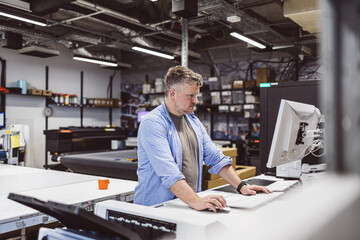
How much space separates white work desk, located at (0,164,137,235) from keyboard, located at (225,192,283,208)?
0.91m

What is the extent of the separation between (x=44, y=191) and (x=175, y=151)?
1.12 metres

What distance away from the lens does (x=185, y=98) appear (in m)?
2.00

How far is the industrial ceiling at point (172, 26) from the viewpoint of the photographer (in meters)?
4.60

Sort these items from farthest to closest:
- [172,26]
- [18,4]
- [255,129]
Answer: [255,129], [172,26], [18,4]

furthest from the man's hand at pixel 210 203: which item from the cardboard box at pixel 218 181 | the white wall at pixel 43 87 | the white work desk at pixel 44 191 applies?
the white wall at pixel 43 87

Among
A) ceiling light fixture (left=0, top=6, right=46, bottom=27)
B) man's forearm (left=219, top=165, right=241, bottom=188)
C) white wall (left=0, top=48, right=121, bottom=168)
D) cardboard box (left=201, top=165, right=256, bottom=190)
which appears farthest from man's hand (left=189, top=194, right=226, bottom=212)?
white wall (left=0, top=48, right=121, bottom=168)

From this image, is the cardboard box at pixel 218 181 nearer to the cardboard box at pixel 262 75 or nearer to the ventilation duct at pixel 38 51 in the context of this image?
the cardboard box at pixel 262 75

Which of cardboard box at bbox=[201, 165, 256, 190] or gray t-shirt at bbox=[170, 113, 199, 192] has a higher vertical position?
gray t-shirt at bbox=[170, 113, 199, 192]

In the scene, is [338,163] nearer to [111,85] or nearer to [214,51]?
[214,51]

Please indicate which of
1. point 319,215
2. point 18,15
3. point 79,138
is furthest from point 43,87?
point 319,215

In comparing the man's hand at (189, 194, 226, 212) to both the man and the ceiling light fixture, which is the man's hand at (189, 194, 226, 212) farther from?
the ceiling light fixture

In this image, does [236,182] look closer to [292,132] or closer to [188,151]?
[188,151]

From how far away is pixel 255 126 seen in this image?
24.1ft

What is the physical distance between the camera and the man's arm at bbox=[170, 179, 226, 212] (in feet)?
4.87
